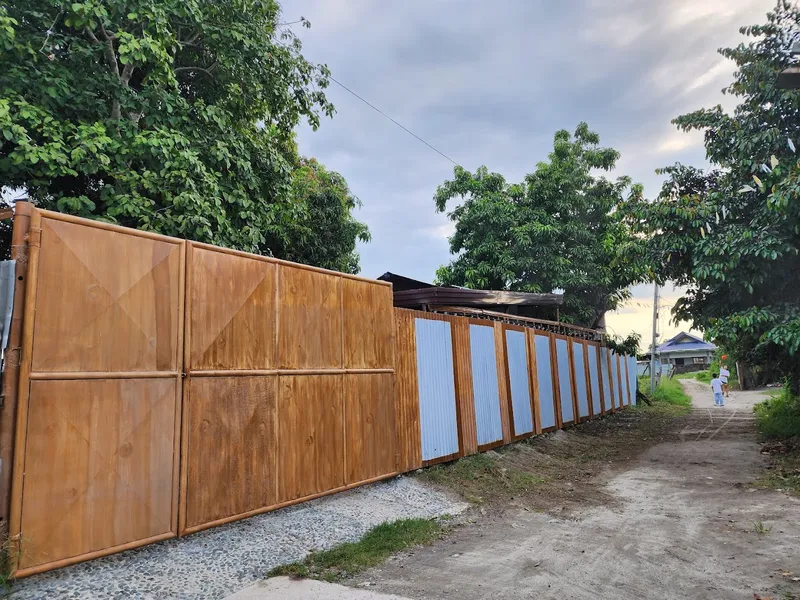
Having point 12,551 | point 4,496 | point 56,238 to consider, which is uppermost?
point 56,238

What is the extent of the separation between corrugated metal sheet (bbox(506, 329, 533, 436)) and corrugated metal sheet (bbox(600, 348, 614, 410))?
6.65m

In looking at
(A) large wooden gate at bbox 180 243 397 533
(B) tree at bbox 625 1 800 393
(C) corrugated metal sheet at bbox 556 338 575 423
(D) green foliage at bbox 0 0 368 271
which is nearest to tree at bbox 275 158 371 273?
(D) green foliage at bbox 0 0 368 271

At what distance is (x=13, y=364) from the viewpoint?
3324mm

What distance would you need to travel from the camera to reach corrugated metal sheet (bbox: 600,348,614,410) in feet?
52.5

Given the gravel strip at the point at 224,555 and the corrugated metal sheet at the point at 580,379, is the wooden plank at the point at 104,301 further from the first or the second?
the corrugated metal sheet at the point at 580,379

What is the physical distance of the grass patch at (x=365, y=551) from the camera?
3942 mm

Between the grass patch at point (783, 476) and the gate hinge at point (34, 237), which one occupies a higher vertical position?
the gate hinge at point (34, 237)

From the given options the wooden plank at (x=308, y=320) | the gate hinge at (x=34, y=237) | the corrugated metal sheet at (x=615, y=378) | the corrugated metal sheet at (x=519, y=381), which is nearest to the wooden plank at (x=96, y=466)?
the gate hinge at (x=34, y=237)

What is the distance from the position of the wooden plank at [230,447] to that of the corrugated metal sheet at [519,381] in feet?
18.1

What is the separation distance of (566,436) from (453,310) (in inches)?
169

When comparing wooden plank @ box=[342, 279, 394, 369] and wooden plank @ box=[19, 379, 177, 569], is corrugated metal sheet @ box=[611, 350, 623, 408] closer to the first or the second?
wooden plank @ box=[342, 279, 394, 369]

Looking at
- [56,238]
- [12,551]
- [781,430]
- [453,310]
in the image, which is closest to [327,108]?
[453,310]

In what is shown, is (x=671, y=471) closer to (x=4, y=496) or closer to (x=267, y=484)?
(x=267, y=484)

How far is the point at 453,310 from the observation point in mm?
9219
